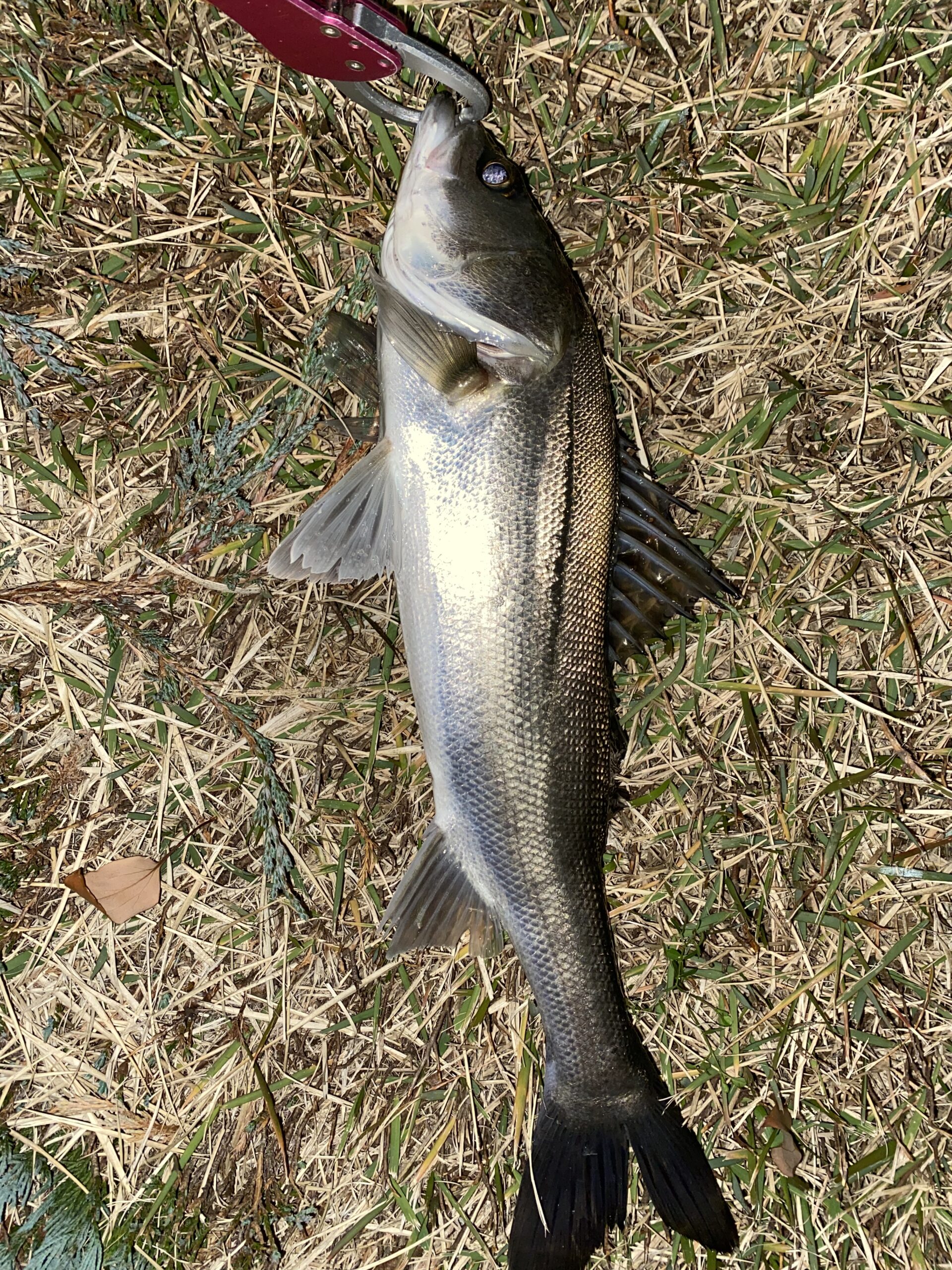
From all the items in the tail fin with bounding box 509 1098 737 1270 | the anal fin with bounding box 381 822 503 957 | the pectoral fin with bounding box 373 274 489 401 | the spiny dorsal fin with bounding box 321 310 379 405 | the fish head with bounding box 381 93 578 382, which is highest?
the fish head with bounding box 381 93 578 382

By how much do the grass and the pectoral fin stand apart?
43 cm

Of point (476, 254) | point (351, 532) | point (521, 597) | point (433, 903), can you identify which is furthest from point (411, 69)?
point (433, 903)

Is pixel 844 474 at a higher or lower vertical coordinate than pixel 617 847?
higher

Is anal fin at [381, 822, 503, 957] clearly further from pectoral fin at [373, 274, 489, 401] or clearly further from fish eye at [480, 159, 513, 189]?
fish eye at [480, 159, 513, 189]

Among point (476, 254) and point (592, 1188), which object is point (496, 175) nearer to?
point (476, 254)

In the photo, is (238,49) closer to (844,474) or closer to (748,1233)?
(844,474)

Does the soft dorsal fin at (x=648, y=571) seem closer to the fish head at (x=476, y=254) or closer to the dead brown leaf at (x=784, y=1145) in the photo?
the fish head at (x=476, y=254)

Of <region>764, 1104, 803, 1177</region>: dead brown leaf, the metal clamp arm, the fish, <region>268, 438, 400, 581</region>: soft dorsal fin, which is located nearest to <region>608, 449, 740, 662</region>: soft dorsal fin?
the fish

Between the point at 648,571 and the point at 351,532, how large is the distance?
32.2 inches

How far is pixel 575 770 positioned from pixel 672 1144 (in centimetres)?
109

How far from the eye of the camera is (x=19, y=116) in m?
2.37

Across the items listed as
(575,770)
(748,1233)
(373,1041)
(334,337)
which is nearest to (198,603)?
(334,337)

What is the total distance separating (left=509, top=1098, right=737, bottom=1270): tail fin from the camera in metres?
2.19

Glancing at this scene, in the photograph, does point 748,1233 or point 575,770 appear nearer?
point 575,770
